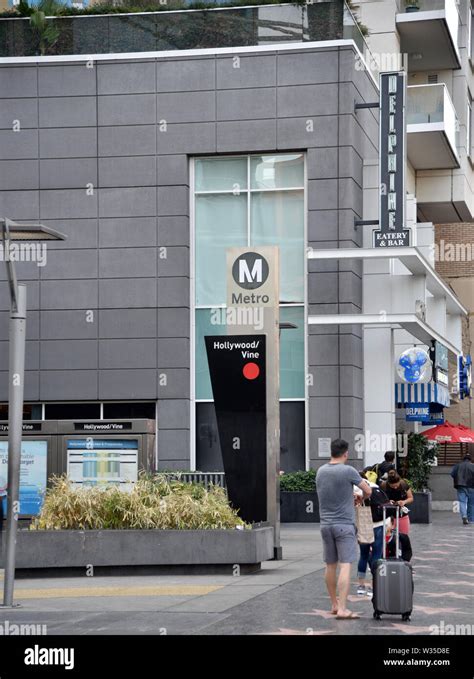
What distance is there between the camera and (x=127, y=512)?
17797 mm

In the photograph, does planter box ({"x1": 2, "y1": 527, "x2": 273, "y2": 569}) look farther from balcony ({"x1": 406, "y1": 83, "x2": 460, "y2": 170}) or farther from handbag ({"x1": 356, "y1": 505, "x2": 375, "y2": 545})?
balcony ({"x1": 406, "y1": 83, "x2": 460, "y2": 170})

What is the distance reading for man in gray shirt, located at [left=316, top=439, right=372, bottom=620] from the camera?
1314cm

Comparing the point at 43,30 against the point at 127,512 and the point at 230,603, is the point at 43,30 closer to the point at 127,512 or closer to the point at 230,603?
the point at 127,512

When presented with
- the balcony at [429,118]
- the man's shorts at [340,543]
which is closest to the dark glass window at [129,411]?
the balcony at [429,118]

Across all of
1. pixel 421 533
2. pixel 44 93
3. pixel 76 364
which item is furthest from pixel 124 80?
pixel 421 533

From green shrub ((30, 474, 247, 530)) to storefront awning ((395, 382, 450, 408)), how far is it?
15371 mm

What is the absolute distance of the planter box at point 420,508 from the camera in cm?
2958

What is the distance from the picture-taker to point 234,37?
30609 millimetres

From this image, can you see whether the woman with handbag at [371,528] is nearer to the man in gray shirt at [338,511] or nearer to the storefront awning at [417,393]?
the man in gray shirt at [338,511]

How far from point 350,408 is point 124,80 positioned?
32.5 ft

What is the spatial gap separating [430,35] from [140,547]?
24.9 metres
